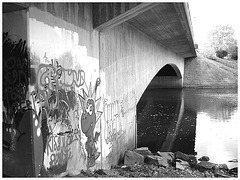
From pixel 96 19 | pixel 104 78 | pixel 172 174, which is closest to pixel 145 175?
pixel 172 174

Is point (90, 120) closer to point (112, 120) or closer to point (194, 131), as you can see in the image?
point (112, 120)

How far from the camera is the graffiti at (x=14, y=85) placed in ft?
13.9

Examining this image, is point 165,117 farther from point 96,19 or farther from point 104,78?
point 96,19

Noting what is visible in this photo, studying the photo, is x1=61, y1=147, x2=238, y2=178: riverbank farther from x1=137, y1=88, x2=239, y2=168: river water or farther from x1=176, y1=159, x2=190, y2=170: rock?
x1=137, y1=88, x2=239, y2=168: river water

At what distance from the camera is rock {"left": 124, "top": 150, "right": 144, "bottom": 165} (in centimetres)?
863

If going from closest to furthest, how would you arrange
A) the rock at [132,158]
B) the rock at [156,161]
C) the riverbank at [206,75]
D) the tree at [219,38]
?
the rock at [156,161], the rock at [132,158], the riverbank at [206,75], the tree at [219,38]

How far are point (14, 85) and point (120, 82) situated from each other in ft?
17.3

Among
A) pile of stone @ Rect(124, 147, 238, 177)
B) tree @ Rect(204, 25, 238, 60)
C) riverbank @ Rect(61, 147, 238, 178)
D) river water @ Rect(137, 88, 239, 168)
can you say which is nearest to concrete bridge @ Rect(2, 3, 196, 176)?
riverbank @ Rect(61, 147, 238, 178)

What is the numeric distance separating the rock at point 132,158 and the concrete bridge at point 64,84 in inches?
12.2

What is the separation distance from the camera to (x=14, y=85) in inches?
170

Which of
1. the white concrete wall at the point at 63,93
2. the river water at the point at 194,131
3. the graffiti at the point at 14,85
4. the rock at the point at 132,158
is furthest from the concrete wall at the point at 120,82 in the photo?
the graffiti at the point at 14,85

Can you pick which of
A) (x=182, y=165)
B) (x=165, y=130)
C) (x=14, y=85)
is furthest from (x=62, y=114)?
(x=165, y=130)

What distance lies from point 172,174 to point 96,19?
4955 mm

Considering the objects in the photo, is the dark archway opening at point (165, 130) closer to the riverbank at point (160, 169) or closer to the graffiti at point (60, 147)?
the riverbank at point (160, 169)
